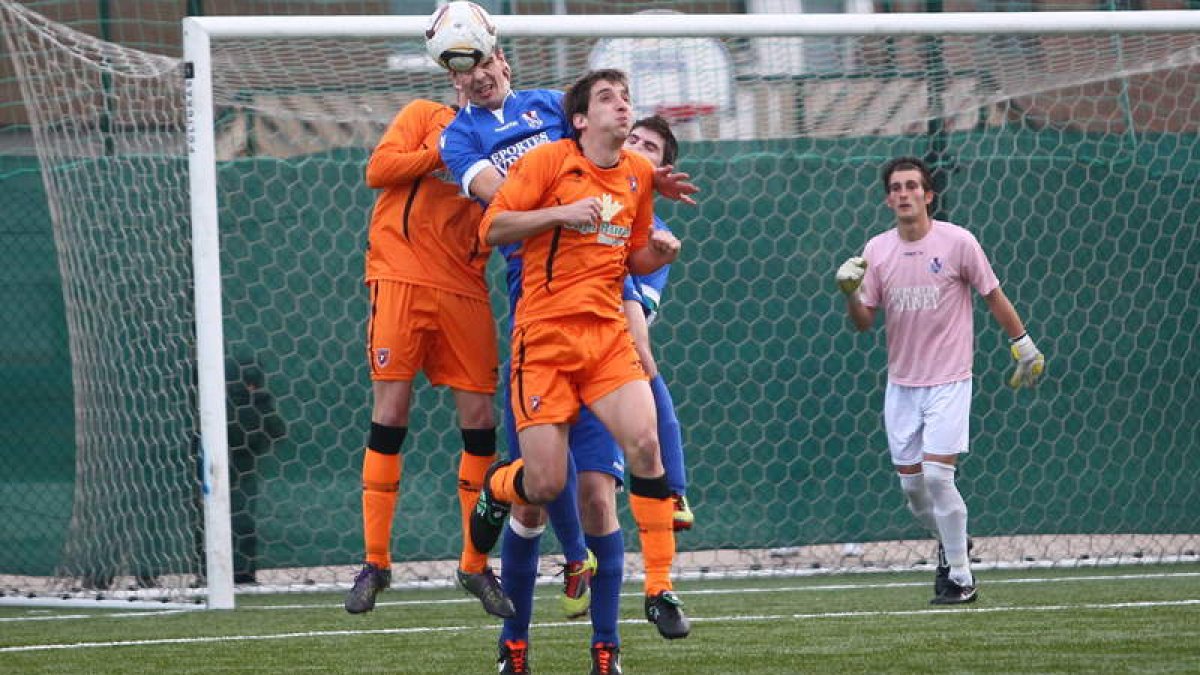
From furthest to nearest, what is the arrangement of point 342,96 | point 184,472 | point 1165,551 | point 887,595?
point 1165,551, point 342,96, point 184,472, point 887,595

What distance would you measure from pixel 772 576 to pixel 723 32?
2.95m

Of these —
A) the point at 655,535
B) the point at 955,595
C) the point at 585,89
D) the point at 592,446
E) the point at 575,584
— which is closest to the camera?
the point at 655,535

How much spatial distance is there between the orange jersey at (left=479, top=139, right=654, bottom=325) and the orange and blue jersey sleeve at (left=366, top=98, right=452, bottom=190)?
126 centimetres

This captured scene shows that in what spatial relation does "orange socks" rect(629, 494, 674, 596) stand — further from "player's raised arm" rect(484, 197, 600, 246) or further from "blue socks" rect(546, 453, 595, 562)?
"player's raised arm" rect(484, 197, 600, 246)

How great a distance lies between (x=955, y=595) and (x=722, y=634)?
4.94 ft

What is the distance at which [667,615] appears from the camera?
5.63 metres

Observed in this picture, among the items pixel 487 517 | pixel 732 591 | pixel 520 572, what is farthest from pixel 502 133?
pixel 732 591

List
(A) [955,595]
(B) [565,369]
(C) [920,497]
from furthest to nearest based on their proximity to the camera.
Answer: (C) [920,497] → (A) [955,595] → (B) [565,369]

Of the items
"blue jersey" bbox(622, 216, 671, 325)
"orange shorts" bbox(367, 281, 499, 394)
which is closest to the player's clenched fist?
"blue jersey" bbox(622, 216, 671, 325)

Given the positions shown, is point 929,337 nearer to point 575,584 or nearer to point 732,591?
point 732,591

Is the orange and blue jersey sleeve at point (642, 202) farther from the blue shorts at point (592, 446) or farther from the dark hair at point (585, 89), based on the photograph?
the blue shorts at point (592, 446)

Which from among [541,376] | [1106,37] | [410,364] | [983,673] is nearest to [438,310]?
[410,364]

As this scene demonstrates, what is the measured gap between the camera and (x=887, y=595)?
8.76m

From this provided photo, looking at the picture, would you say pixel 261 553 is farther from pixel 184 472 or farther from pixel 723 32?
pixel 723 32
